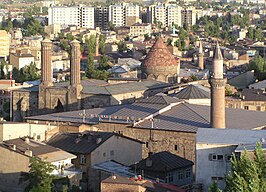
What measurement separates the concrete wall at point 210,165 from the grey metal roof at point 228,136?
0.69ft

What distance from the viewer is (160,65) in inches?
2019

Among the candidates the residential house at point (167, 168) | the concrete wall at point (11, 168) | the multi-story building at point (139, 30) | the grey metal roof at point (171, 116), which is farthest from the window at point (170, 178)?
the multi-story building at point (139, 30)

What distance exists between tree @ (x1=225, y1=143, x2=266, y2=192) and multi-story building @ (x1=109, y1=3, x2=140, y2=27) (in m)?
130

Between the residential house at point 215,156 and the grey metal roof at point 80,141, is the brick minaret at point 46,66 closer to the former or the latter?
the grey metal roof at point 80,141

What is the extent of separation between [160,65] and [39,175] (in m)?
26.6

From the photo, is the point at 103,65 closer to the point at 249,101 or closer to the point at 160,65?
the point at 160,65

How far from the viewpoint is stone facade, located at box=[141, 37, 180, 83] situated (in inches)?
2023

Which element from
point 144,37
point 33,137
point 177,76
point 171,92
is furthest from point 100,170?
point 144,37

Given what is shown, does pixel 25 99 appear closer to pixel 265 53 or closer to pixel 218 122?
pixel 218 122

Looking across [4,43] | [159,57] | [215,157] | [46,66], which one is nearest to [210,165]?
[215,157]

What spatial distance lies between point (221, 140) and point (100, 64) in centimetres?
4780

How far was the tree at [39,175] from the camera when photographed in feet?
81.8

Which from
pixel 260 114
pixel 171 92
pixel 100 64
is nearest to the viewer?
pixel 260 114

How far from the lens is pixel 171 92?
143 ft
